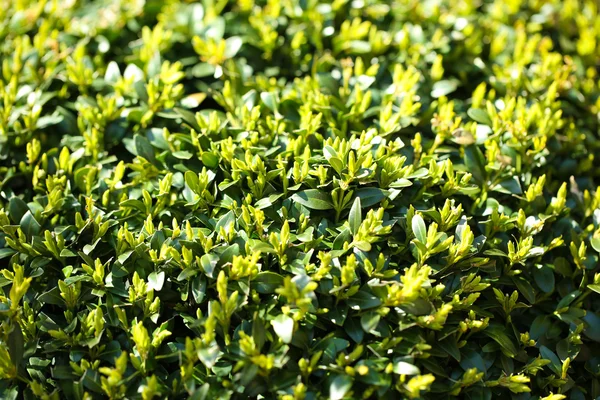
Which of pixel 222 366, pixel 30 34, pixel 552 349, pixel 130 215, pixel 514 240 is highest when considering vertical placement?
pixel 30 34

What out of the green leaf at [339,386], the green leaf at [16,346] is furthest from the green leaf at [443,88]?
the green leaf at [16,346]

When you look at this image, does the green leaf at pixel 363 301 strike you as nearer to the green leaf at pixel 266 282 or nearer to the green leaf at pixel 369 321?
the green leaf at pixel 369 321

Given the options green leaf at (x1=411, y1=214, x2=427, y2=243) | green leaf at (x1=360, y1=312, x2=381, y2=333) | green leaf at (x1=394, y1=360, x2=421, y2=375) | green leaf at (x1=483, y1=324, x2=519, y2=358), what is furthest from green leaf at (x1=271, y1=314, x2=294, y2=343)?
green leaf at (x1=483, y1=324, x2=519, y2=358)

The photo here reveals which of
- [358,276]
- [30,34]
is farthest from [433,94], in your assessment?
[30,34]

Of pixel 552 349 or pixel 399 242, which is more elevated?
pixel 399 242

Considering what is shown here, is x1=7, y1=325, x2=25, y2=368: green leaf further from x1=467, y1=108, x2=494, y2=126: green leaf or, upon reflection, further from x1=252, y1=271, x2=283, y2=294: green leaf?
x1=467, y1=108, x2=494, y2=126: green leaf

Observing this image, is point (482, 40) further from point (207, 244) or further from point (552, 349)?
point (207, 244)

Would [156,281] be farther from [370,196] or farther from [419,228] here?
[419,228]

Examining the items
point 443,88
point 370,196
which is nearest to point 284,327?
point 370,196
